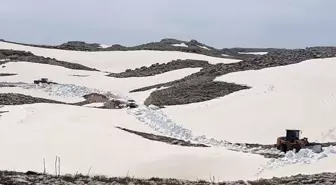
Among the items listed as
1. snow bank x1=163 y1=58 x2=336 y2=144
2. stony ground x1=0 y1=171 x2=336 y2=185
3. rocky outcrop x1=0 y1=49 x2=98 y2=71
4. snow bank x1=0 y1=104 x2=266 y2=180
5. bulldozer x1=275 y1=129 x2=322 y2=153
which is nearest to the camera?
stony ground x1=0 y1=171 x2=336 y2=185

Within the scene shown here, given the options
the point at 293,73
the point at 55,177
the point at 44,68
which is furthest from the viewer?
the point at 44,68

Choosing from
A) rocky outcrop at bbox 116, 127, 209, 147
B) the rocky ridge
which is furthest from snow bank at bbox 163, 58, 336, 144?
the rocky ridge

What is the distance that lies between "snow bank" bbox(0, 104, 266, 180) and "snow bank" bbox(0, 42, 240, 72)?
3396 cm

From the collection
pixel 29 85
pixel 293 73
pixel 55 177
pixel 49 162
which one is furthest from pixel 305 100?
pixel 29 85

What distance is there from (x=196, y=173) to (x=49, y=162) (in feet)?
Result: 13.1

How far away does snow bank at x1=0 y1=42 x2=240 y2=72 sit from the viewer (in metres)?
55.3

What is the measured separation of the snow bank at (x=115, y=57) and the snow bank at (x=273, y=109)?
81.2 feet

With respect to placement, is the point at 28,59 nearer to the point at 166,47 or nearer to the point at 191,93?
the point at 166,47

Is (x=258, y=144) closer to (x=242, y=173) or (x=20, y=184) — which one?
(x=242, y=173)

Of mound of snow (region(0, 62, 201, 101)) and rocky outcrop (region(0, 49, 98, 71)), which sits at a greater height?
rocky outcrop (region(0, 49, 98, 71))

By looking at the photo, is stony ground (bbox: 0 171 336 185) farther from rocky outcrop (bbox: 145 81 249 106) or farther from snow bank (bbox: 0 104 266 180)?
rocky outcrop (bbox: 145 81 249 106)

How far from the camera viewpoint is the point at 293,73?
28.0 metres

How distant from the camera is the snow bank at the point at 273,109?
69.7 feet

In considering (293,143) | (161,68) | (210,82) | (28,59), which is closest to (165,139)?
(293,143)
